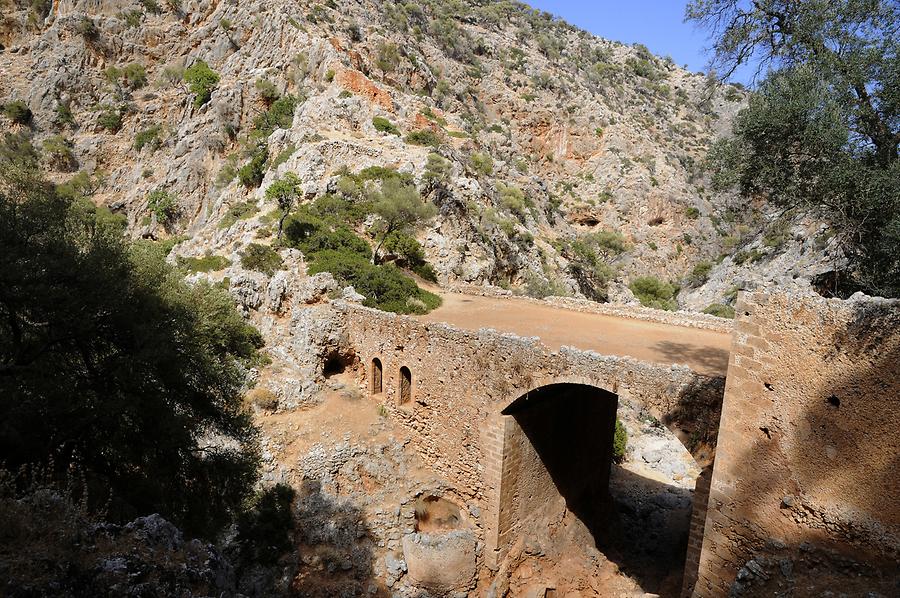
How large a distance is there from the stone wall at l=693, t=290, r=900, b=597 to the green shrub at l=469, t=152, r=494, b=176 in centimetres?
3160

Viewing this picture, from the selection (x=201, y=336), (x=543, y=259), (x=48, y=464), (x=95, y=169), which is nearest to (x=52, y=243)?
(x=48, y=464)

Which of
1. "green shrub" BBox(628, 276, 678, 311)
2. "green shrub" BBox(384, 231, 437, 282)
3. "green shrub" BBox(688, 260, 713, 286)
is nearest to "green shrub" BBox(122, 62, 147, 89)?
"green shrub" BBox(384, 231, 437, 282)

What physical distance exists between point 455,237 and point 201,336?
16.3 meters

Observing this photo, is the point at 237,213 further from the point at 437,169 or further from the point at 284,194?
the point at 437,169

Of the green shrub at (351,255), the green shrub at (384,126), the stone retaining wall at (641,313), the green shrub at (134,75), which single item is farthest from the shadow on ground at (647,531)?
the green shrub at (134,75)

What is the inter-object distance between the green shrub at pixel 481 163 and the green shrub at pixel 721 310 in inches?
752

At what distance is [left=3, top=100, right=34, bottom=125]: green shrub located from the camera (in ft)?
135

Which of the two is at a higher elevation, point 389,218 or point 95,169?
point 95,169

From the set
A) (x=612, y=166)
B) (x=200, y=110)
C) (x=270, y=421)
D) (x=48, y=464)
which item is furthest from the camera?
(x=612, y=166)

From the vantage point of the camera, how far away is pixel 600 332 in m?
13.9

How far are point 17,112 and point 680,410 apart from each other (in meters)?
55.3

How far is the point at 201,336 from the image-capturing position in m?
12.3

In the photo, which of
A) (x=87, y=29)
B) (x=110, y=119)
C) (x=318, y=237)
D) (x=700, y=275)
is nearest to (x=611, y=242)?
(x=700, y=275)

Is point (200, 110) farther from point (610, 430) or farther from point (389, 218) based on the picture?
point (610, 430)
